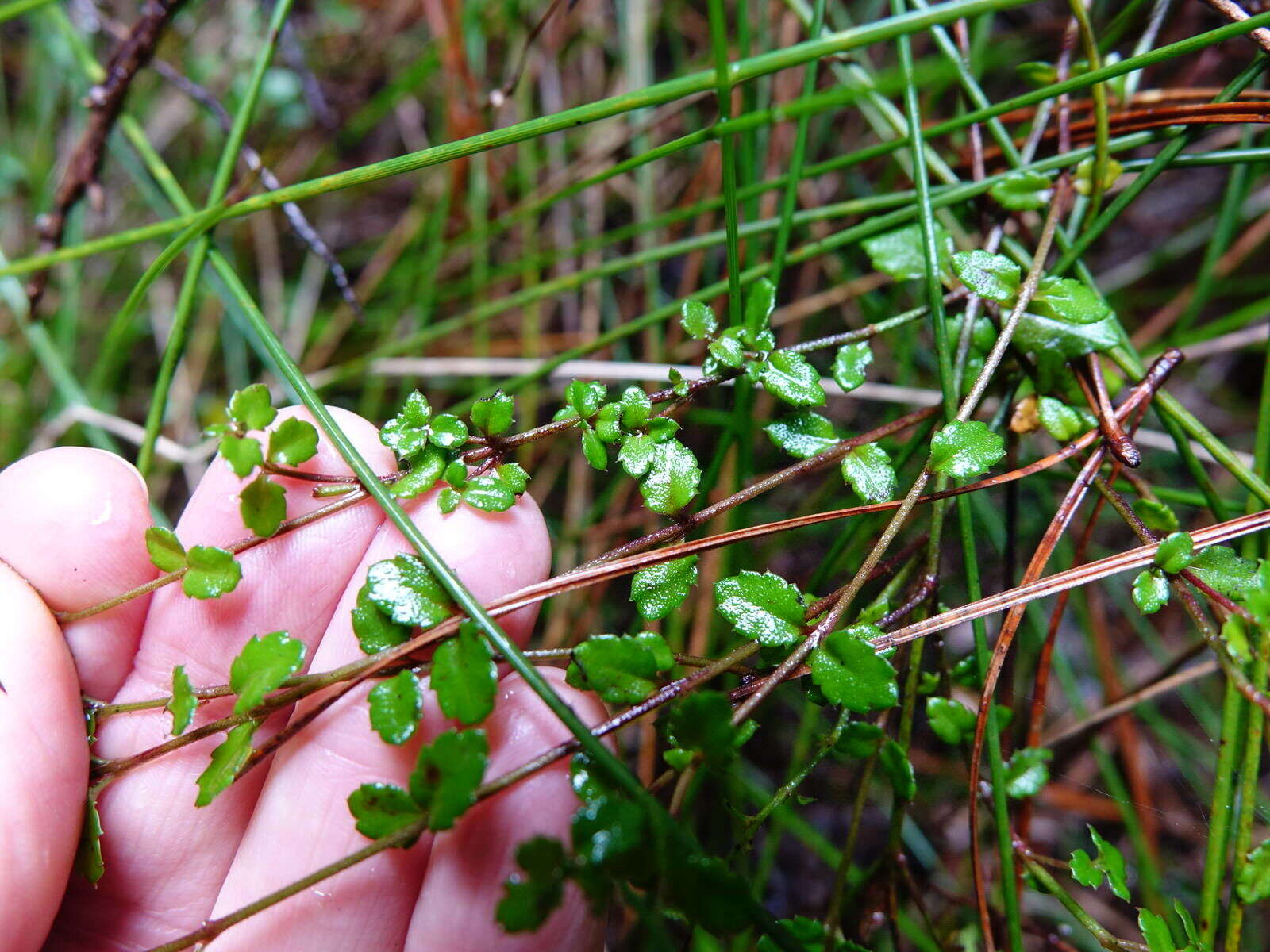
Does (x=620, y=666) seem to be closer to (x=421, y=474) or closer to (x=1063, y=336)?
(x=421, y=474)

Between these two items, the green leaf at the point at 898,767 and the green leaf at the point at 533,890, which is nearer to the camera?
the green leaf at the point at 533,890

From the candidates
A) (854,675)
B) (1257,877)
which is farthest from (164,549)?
(1257,877)

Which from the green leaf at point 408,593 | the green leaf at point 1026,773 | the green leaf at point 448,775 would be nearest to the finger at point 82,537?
the green leaf at point 408,593

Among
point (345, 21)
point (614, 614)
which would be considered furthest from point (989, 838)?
point (345, 21)

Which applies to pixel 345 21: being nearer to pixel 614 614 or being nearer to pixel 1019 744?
pixel 614 614

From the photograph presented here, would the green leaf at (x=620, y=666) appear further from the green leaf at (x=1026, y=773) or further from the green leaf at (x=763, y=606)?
the green leaf at (x=1026, y=773)

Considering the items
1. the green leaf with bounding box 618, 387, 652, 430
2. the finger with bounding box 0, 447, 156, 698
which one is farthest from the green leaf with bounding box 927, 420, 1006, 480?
the finger with bounding box 0, 447, 156, 698
